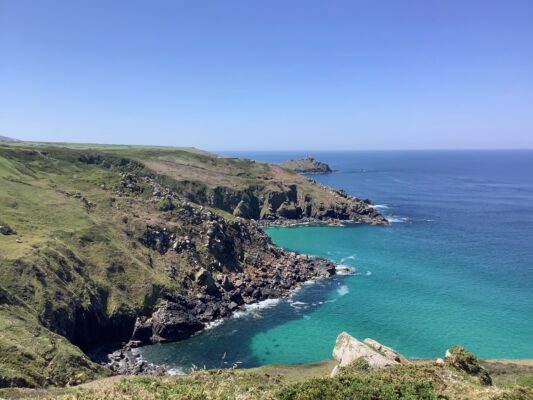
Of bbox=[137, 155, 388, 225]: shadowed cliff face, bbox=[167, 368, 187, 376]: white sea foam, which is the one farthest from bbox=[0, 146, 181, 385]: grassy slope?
bbox=[137, 155, 388, 225]: shadowed cliff face

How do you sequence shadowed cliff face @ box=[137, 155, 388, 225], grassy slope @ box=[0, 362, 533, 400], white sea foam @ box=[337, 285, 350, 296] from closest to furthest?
grassy slope @ box=[0, 362, 533, 400], white sea foam @ box=[337, 285, 350, 296], shadowed cliff face @ box=[137, 155, 388, 225]

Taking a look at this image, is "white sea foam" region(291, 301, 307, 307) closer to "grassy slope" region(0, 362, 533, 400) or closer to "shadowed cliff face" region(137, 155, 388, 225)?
"grassy slope" region(0, 362, 533, 400)

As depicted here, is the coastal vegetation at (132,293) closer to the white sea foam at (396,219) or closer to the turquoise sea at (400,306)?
the turquoise sea at (400,306)

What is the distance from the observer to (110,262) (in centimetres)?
Result: 7862

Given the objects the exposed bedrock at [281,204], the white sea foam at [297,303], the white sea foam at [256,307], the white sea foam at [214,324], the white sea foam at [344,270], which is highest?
the exposed bedrock at [281,204]

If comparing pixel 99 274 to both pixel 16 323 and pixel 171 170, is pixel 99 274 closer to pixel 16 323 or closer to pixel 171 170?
pixel 16 323

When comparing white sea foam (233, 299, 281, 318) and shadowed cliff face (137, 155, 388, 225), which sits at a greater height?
shadowed cliff face (137, 155, 388, 225)

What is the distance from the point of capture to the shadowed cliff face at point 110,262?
203 ft

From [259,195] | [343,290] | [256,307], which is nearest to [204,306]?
[256,307]

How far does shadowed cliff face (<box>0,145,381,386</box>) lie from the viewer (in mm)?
61750

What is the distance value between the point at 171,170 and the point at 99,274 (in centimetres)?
9603

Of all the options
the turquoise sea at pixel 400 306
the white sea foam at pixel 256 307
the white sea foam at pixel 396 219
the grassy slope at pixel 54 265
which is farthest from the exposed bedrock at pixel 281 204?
the white sea foam at pixel 256 307

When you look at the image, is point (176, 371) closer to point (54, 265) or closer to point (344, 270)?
point (54, 265)

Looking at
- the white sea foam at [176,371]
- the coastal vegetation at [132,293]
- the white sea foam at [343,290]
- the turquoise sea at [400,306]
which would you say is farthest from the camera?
the white sea foam at [343,290]
